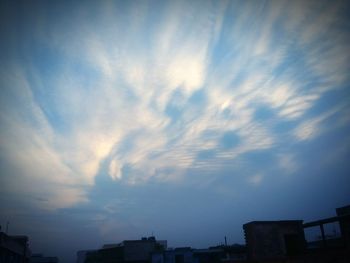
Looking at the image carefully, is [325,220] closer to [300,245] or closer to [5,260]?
[300,245]

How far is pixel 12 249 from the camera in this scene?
92.6 ft

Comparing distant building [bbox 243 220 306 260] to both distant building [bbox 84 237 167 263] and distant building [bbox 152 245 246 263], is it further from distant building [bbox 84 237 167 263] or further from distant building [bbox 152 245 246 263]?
distant building [bbox 84 237 167 263]

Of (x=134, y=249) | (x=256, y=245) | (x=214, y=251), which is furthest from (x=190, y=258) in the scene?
(x=256, y=245)

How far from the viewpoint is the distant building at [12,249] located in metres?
25.0

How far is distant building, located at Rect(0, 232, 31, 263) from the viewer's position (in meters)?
25.0

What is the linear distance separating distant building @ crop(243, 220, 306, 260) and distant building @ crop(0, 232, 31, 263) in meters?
24.0

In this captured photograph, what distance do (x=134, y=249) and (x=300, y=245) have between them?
2861cm

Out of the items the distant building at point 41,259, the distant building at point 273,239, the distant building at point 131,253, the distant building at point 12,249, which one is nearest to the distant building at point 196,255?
the distant building at point 131,253

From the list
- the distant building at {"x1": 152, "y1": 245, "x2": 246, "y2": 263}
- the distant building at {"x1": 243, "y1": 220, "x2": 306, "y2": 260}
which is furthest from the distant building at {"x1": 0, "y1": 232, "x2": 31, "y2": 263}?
the distant building at {"x1": 243, "y1": 220, "x2": 306, "y2": 260}

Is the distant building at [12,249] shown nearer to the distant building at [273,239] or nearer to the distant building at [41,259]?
the distant building at [273,239]

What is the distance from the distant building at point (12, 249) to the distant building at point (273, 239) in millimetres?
23955

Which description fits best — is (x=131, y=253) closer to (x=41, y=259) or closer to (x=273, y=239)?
(x=273, y=239)

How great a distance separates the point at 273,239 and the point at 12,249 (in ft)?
92.8

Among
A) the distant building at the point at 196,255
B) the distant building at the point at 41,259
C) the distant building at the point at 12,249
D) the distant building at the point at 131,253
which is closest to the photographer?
the distant building at the point at 12,249
